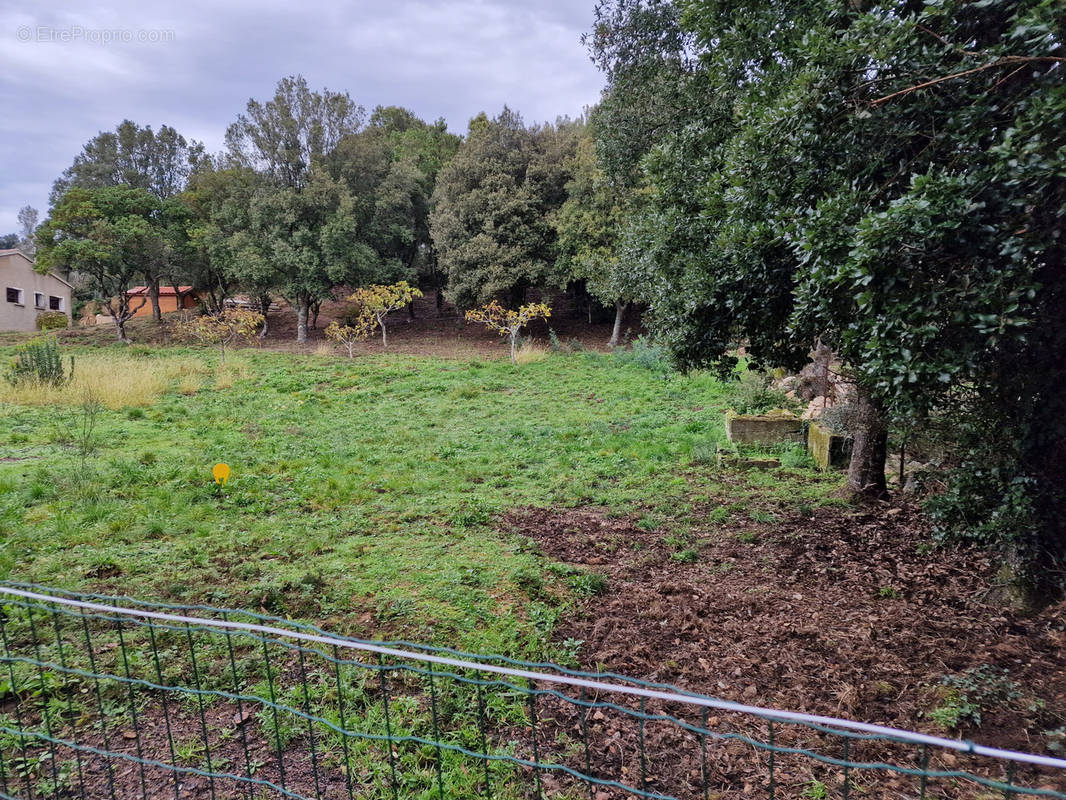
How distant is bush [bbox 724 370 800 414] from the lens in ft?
30.3

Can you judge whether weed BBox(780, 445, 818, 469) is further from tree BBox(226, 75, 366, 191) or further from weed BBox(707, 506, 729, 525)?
tree BBox(226, 75, 366, 191)

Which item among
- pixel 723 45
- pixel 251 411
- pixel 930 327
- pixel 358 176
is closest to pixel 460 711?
pixel 930 327

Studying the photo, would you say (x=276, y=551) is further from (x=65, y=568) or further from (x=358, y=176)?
(x=358, y=176)

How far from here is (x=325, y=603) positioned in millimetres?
4051

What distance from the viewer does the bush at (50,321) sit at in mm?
28156

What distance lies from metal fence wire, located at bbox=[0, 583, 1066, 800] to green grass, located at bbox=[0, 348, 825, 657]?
1.83ft

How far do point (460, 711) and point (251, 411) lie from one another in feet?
30.5

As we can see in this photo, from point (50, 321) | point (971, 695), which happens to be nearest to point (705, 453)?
point (971, 695)

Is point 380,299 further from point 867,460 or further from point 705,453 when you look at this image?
point 867,460

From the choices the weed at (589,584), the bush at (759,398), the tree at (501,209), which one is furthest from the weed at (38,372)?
the tree at (501,209)

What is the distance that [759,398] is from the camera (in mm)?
9266

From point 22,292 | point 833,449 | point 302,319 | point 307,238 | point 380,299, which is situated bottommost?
point 833,449

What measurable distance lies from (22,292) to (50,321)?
65.4 inches

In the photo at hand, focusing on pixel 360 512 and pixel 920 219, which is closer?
pixel 920 219
